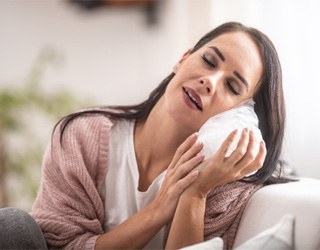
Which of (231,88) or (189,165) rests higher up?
(231,88)

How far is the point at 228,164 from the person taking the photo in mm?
1220

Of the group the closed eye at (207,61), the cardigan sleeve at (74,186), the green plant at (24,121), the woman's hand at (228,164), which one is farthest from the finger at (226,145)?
the green plant at (24,121)

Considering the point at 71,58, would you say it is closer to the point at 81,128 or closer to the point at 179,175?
the point at 81,128

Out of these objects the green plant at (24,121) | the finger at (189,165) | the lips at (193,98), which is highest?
the lips at (193,98)

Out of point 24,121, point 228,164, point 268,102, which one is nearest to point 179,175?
point 228,164

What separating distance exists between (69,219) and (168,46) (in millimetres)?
1982

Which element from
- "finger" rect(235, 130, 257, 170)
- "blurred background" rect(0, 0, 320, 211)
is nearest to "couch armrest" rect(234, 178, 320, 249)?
"finger" rect(235, 130, 257, 170)

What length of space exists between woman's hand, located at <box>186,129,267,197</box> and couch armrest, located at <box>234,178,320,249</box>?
0.08 m

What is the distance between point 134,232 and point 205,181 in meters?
0.21

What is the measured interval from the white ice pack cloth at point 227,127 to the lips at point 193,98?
49 mm

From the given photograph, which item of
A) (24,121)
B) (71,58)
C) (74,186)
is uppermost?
(74,186)

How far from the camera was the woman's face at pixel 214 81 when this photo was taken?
1.33 metres

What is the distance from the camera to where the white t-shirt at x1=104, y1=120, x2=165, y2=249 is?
1439 millimetres

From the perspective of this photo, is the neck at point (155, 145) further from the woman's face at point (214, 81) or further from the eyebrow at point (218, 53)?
the eyebrow at point (218, 53)
